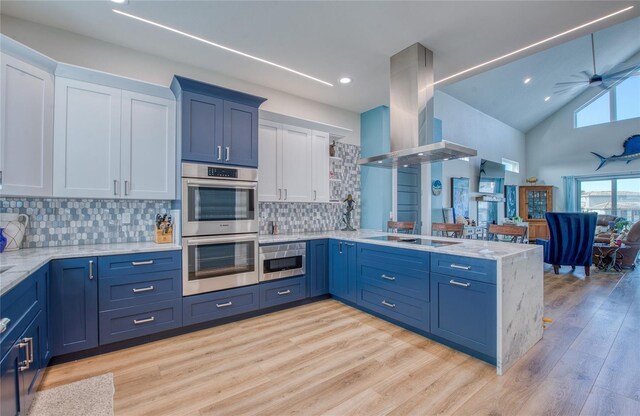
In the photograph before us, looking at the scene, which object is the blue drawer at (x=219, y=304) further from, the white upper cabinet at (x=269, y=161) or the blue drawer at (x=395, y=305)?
the blue drawer at (x=395, y=305)

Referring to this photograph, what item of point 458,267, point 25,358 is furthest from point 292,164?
point 25,358

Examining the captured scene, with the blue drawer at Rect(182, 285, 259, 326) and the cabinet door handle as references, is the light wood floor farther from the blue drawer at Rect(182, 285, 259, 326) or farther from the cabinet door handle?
the cabinet door handle

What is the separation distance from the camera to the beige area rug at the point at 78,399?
1680 millimetres

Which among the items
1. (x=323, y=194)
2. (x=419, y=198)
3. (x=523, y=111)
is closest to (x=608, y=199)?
(x=523, y=111)

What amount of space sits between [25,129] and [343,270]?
10.5 ft

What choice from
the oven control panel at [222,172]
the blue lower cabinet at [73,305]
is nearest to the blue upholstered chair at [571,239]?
the oven control panel at [222,172]

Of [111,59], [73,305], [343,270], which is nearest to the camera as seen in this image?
[73,305]

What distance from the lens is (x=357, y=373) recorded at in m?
2.11

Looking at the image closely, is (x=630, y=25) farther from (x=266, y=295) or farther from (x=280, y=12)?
(x=266, y=295)

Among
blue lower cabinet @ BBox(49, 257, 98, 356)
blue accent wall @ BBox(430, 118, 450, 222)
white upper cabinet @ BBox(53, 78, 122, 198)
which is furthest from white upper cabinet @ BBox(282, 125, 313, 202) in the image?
blue accent wall @ BBox(430, 118, 450, 222)

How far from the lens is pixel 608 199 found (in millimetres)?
8609

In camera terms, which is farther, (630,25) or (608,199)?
(608,199)

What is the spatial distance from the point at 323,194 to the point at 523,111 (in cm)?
797

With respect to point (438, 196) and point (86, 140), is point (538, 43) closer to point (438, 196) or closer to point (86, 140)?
point (438, 196)
